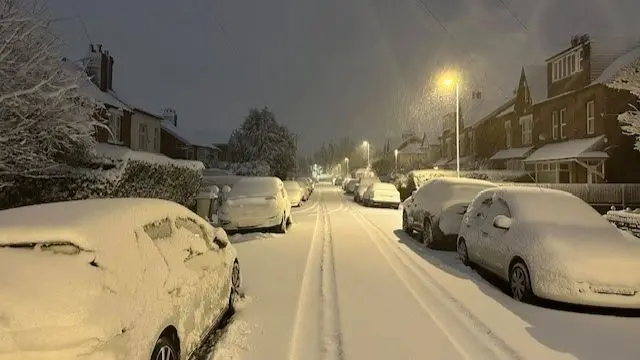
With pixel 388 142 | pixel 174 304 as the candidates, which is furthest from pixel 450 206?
pixel 388 142

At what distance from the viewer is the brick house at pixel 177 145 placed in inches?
1787

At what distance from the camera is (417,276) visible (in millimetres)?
8680

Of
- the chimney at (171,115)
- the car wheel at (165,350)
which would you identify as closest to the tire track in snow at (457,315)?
the car wheel at (165,350)

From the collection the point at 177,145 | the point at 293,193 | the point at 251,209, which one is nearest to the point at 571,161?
the point at 293,193

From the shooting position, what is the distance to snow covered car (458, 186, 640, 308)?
6.36 metres

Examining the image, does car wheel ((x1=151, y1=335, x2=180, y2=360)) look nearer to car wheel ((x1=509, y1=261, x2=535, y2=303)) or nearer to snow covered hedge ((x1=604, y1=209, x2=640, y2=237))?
car wheel ((x1=509, y1=261, x2=535, y2=303))

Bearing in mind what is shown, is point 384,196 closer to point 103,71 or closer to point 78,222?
point 103,71

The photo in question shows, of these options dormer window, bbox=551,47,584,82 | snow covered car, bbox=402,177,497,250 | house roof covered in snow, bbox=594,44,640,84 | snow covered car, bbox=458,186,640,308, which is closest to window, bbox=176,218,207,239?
snow covered car, bbox=458,186,640,308

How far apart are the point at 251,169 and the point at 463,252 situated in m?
40.3

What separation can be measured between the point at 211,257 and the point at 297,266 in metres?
4.08

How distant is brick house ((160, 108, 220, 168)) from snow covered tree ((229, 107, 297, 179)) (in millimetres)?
4402

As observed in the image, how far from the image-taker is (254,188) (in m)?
14.8

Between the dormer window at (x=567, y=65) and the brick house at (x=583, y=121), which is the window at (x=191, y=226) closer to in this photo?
the brick house at (x=583, y=121)

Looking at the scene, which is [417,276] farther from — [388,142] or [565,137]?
[388,142]
